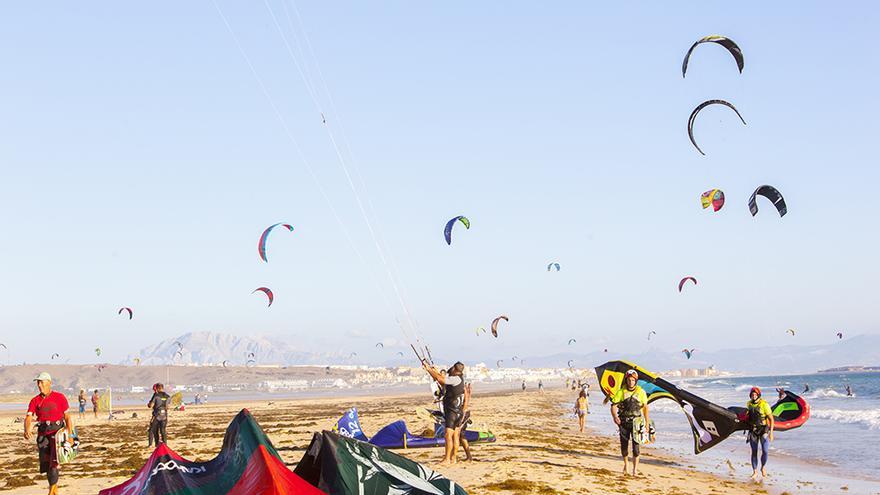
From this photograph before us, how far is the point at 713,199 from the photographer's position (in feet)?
79.3

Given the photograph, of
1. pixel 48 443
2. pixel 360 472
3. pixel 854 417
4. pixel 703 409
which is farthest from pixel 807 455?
pixel 854 417

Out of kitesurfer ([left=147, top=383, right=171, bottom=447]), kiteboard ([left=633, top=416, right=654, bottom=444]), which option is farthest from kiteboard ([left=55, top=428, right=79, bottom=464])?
kiteboard ([left=633, top=416, right=654, bottom=444])

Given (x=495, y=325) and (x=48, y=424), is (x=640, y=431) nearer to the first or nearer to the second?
(x=48, y=424)

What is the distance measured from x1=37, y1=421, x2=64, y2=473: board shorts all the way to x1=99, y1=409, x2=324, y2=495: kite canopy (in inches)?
134

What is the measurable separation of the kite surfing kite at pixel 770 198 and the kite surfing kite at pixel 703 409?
19.1 feet

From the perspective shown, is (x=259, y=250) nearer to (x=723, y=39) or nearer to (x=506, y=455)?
(x=506, y=455)

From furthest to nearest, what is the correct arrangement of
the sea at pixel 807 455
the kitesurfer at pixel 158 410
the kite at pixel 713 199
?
the kite at pixel 713 199 → the kitesurfer at pixel 158 410 → the sea at pixel 807 455

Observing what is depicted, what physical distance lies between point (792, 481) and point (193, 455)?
1129 cm

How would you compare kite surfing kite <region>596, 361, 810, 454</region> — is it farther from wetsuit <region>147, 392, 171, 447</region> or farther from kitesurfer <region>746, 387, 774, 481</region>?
wetsuit <region>147, 392, 171, 447</region>

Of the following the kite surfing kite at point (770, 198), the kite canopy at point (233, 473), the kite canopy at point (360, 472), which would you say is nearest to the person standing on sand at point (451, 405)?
the kite canopy at point (360, 472)

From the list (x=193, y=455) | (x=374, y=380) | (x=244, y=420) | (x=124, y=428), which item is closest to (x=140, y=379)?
(x=374, y=380)

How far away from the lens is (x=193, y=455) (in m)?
16.0

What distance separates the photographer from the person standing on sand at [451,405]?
502 inches

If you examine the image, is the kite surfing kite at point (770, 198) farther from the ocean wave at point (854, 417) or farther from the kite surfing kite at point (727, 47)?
the ocean wave at point (854, 417)
